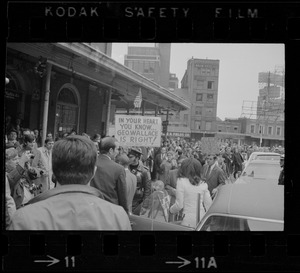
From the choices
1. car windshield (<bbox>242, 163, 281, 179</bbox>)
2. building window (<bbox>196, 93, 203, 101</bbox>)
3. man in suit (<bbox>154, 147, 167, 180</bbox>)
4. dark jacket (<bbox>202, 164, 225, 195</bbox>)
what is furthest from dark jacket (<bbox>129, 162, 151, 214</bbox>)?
car windshield (<bbox>242, 163, 281, 179</bbox>)

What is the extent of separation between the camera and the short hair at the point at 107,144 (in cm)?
335

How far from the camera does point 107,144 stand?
3352 mm

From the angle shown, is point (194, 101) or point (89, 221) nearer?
point (89, 221)

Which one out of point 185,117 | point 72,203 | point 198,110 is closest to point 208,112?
point 198,110

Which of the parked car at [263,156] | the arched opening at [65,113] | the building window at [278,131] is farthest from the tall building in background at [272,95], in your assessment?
the arched opening at [65,113]

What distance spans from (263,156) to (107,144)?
129 centimetres

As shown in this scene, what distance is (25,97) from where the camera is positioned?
3336 millimetres

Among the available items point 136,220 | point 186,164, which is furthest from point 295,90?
point 136,220

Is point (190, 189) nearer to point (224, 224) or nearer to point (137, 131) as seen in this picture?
point (224, 224)

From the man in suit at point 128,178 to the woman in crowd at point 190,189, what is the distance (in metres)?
0.34

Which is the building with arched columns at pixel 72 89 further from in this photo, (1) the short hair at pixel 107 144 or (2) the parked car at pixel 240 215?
(2) the parked car at pixel 240 215

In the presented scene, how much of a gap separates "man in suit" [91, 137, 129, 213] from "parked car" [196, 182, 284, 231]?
0.68 meters
